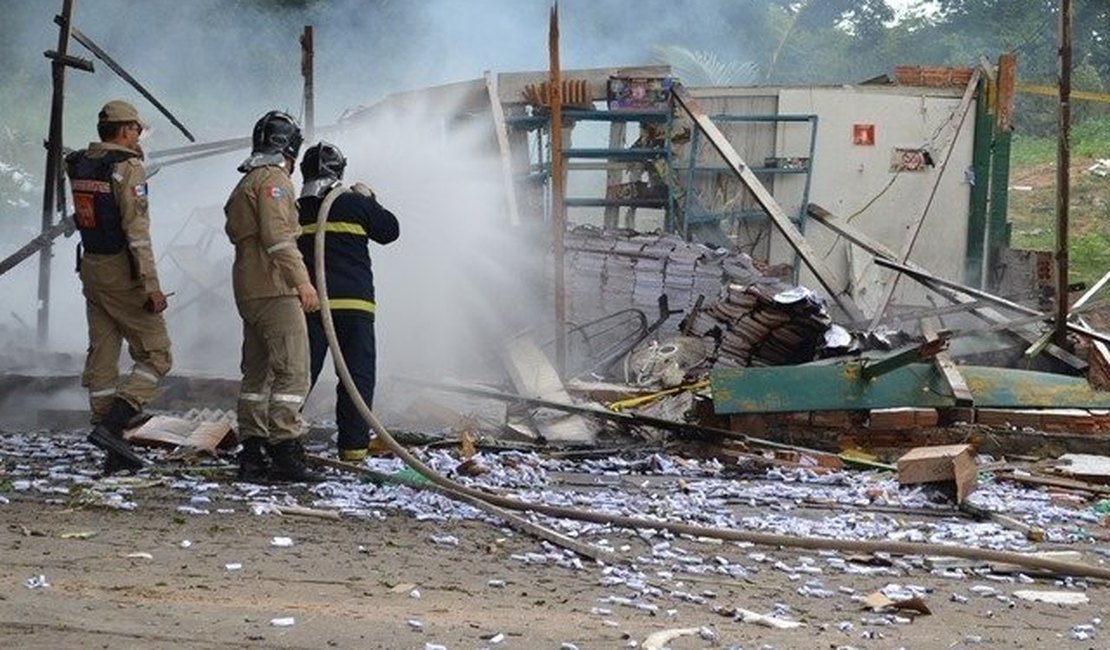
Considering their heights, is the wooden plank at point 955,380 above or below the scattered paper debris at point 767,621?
above

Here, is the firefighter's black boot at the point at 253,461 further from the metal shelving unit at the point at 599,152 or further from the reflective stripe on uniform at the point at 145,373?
the metal shelving unit at the point at 599,152

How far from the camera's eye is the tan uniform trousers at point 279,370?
8133 millimetres

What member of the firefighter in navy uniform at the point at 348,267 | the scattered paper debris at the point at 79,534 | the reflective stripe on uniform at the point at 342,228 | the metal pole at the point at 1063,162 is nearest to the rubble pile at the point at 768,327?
the metal pole at the point at 1063,162

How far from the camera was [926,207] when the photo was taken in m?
14.7

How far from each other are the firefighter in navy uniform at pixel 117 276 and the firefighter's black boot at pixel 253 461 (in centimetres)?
55

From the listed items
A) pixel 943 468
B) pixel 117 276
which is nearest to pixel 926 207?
pixel 943 468

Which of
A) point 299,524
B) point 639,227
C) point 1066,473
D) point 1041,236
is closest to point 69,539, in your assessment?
point 299,524

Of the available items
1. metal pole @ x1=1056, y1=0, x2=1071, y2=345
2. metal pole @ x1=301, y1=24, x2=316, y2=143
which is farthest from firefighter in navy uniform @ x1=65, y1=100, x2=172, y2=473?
metal pole @ x1=1056, y1=0, x2=1071, y2=345

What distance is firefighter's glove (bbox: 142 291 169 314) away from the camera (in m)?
8.28

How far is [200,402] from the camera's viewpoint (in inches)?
436

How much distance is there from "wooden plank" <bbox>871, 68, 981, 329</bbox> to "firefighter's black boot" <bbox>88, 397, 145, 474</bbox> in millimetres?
6590

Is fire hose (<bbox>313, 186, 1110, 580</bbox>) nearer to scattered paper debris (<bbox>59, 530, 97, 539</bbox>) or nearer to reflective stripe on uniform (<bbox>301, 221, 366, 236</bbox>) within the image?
reflective stripe on uniform (<bbox>301, 221, 366, 236</bbox>)

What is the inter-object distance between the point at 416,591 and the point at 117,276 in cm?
331

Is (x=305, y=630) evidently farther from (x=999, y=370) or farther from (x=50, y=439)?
(x=999, y=370)
